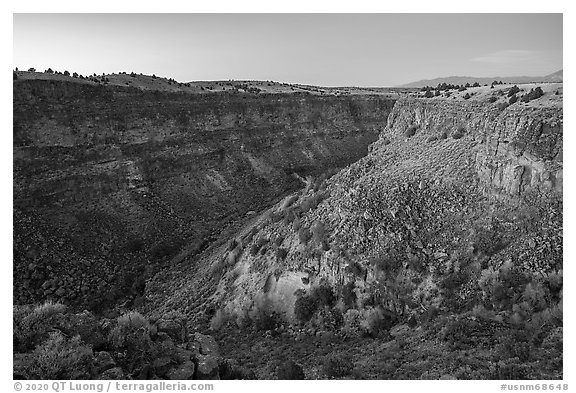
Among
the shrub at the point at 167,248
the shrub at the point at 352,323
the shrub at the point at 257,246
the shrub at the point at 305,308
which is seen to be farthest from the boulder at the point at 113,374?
the shrub at the point at 167,248

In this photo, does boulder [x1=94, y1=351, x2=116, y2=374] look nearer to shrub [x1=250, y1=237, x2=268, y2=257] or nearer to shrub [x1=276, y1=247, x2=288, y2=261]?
shrub [x1=276, y1=247, x2=288, y2=261]

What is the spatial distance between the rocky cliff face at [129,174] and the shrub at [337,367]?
13.7 m

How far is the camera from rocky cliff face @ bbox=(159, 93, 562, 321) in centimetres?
1340

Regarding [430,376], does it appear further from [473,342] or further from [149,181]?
[149,181]

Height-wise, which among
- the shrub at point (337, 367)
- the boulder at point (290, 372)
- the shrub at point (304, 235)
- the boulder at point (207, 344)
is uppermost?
the shrub at point (304, 235)

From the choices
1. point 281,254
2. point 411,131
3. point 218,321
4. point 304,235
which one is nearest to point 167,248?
point 218,321

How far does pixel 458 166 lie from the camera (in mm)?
16328

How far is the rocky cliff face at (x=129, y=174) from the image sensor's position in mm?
23625

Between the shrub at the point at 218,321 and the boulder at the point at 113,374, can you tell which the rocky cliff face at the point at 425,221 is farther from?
the boulder at the point at 113,374

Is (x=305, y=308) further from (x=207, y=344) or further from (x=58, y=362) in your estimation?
(x=58, y=362)

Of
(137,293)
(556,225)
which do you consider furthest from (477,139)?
(137,293)

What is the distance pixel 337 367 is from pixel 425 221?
6424 millimetres

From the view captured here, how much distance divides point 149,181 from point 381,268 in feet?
71.4

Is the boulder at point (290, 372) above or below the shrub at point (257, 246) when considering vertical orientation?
below
